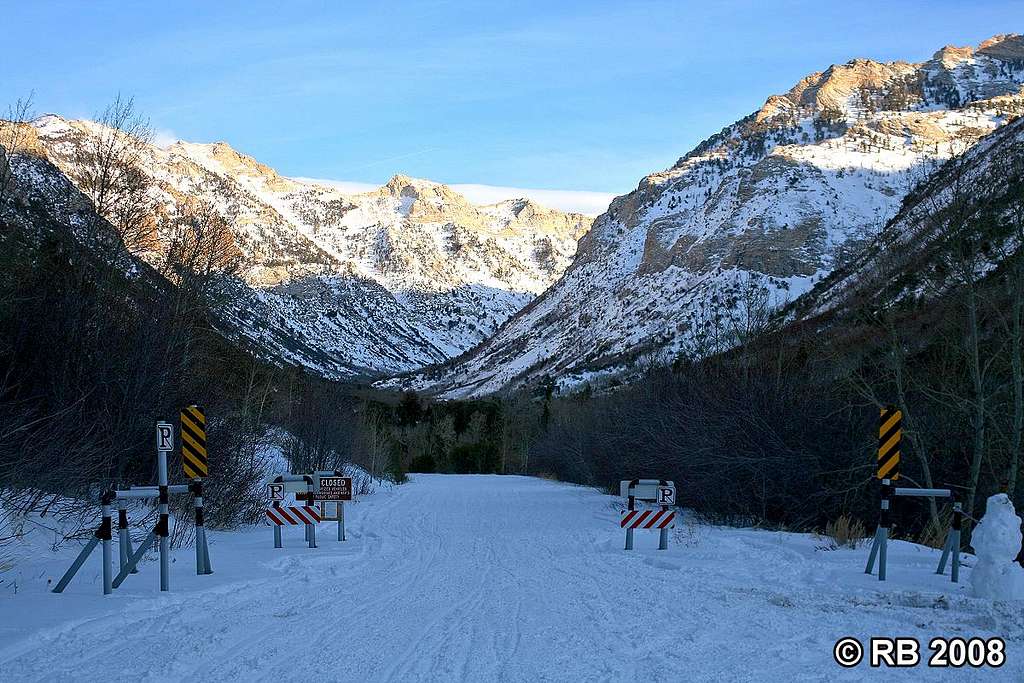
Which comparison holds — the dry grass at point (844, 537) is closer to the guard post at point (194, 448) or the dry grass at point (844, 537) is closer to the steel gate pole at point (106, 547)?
the guard post at point (194, 448)

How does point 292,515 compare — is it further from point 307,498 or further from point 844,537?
point 844,537

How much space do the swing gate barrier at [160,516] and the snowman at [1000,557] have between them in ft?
27.8

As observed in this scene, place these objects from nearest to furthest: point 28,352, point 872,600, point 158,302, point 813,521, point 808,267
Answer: point 872,600 < point 28,352 < point 158,302 < point 813,521 < point 808,267

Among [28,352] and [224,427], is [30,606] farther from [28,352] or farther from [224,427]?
[224,427]

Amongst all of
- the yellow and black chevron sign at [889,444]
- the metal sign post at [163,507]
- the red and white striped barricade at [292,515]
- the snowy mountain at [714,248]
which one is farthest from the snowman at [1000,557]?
the snowy mountain at [714,248]

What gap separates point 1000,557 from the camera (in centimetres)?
907


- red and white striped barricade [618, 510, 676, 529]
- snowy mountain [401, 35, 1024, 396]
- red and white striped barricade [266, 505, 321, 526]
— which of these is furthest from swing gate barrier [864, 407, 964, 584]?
snowy mountain [401, 35, 1024, 396]

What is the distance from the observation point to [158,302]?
1744 cm

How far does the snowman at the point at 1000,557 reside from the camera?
9.02m

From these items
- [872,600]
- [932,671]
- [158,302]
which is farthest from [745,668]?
[158,302]

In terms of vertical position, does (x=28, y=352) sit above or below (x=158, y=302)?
below

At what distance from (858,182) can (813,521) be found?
427 ft

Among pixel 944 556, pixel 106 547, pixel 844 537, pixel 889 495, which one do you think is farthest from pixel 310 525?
pixel 944 556

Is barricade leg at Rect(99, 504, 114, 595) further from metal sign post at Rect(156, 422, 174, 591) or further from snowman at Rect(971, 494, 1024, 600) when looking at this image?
snowman at Rect(971, 494, 1024, 600)
